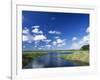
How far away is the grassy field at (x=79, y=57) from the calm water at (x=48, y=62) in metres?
0.08

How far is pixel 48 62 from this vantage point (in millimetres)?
2307

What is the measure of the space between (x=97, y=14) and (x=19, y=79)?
123 centimetres

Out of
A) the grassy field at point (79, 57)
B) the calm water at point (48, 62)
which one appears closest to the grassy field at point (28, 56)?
the calm water at point (48, 62)

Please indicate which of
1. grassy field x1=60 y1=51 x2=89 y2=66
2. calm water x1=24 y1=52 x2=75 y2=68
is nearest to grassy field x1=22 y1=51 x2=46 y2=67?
calm water x1=24 y1=52 x2=75 y2=68

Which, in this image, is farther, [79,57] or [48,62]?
[79,57]

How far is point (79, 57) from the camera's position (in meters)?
2.43

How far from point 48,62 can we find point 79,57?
0.40 metres

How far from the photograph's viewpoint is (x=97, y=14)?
247 centimetres

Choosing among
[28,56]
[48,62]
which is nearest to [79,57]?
[48,62]

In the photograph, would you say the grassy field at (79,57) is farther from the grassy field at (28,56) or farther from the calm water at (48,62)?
the grassy field at (28,56)

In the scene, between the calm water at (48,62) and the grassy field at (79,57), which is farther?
the grassy field at (79,57)

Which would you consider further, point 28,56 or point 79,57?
point 79,57

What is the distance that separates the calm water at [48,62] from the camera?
2268 millimetres

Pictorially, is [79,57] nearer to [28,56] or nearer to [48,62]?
[48,62]
